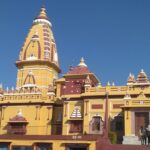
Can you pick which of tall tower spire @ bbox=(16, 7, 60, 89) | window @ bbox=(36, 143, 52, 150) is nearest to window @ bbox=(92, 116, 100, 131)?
window @ bbox=(36, 143, 52, 150)

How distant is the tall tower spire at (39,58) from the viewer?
5616 cm

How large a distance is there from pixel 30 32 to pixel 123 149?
3493 cm

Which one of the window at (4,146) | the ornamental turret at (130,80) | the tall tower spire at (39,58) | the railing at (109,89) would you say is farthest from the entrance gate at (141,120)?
the tall tower spire at (39,58)

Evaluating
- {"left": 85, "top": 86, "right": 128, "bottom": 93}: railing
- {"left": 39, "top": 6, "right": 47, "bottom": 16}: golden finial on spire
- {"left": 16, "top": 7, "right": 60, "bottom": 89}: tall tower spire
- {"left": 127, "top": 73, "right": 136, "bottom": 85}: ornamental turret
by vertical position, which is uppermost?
{"left": 39, "top": 6, "right": 47, "bottom": 16}: golden finial on spire

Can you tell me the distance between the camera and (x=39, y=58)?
187ft

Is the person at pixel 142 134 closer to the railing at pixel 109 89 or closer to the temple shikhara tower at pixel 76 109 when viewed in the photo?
the temple shikhara tower at pixel 76 109

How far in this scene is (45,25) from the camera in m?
61.1

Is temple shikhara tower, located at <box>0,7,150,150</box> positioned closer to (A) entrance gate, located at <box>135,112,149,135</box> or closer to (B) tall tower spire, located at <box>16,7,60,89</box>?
(A) entrance gate, located at <box>135,112,149,135</box>

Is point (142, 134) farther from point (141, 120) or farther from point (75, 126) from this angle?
point (75, 126)

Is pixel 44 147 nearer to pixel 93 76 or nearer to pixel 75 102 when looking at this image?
pixel 75 102

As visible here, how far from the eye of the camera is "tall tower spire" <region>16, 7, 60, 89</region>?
56156mm

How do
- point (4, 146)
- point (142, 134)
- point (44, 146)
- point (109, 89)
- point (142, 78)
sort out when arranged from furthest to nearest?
1. point (142, 78)
2. point (109, 89)
3. point (142, 134)
4. point (4, 146)
5. point (44, 146)

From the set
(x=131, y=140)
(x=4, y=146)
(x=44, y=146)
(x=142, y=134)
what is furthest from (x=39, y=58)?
(x=44, y=146)

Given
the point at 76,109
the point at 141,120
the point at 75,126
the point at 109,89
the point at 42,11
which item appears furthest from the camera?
the point at 42,11
